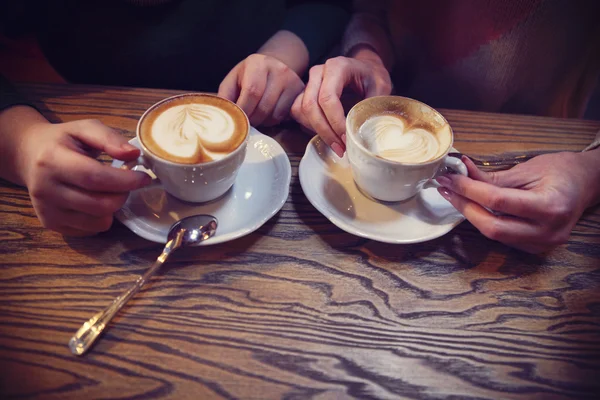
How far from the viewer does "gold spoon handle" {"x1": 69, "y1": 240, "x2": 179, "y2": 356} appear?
63cm

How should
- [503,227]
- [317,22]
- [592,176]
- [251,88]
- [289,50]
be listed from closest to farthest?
[503,227] → [592,176] → [251,88] → [289,50] → [317,22]

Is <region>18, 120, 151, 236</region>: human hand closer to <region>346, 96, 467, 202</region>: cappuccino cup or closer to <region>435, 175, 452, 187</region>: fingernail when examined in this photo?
<region>346, 96, 467, 202</region>: cappuccino cup

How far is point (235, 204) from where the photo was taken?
850 millimetres

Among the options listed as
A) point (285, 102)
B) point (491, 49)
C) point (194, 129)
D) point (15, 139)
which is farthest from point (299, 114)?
point (491, 49)

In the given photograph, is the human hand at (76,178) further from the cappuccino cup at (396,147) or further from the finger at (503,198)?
the finger at (503,198)

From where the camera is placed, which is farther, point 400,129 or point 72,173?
point 400,129

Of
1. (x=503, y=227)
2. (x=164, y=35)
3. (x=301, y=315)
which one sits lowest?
(x=301, y=315)

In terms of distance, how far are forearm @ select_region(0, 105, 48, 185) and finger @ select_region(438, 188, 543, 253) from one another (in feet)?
2.97

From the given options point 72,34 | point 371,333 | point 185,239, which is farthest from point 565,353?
point 72,34

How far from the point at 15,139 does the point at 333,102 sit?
2.24 feet

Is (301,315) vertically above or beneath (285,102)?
beneath

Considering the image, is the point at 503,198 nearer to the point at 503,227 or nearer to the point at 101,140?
the point at 503,227

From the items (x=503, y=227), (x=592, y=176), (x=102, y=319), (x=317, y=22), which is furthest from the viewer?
(x=317, y=22)

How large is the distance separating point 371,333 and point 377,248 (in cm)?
19
